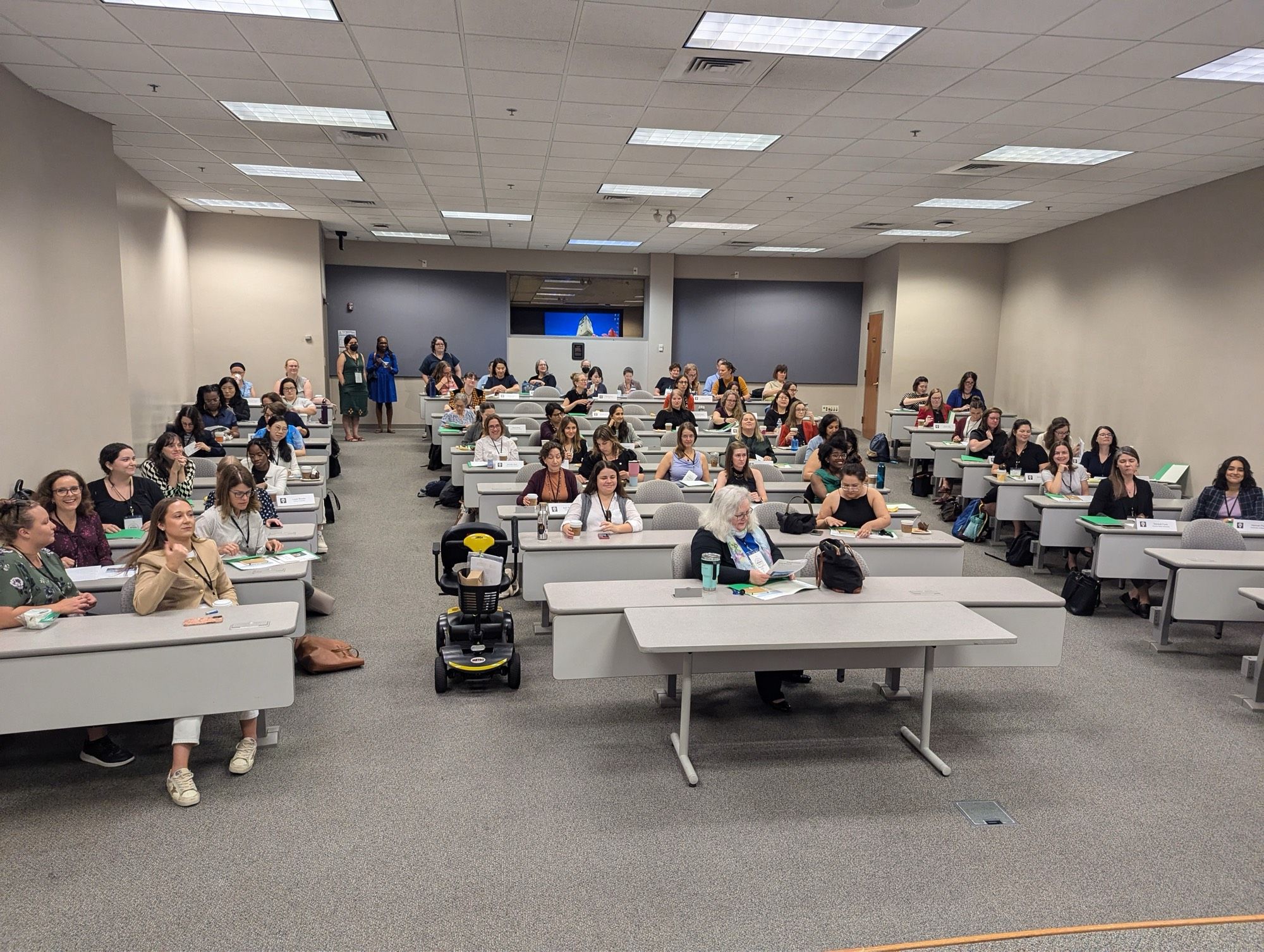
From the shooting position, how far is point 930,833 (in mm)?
3506

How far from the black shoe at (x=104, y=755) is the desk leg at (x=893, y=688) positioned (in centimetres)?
395

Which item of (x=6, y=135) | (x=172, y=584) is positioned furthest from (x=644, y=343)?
(x=172, y=584)

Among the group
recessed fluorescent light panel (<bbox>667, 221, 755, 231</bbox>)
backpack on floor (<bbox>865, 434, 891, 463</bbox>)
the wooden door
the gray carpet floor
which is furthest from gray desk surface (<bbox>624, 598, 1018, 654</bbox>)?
the wooden door

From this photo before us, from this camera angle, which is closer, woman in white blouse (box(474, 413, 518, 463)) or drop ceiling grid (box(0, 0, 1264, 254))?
Result: drop ceiling grid (box(0, 0, 1264, 254))

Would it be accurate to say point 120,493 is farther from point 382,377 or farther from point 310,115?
point 382,377

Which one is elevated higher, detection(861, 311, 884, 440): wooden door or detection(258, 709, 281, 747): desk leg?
detection(861, 311, 884, 440): wooden door

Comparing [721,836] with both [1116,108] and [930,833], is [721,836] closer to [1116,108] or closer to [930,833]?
[930,833]

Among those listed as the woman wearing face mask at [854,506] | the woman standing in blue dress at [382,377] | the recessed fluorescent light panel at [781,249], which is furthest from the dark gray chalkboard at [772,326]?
the woman wearing face mask at [854,506]

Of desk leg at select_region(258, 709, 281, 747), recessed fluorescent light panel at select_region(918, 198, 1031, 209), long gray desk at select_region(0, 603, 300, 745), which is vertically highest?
recessed fluorescent light panel at select_region(918, 198, 1031, 209)

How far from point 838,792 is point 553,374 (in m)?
14.1

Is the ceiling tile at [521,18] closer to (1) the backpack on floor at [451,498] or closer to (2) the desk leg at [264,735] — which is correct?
(2) the desk leg at [264,735]

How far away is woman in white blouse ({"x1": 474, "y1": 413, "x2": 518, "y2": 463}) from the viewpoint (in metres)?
8.28

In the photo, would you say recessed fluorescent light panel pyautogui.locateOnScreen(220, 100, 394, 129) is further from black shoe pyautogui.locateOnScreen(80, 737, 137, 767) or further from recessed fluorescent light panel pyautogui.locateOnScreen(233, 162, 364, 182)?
black shoe pyautogui.locateOnScreen(80, 737, 137, 767)

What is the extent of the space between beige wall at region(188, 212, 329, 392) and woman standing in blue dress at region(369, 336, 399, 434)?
1195 millimetres
